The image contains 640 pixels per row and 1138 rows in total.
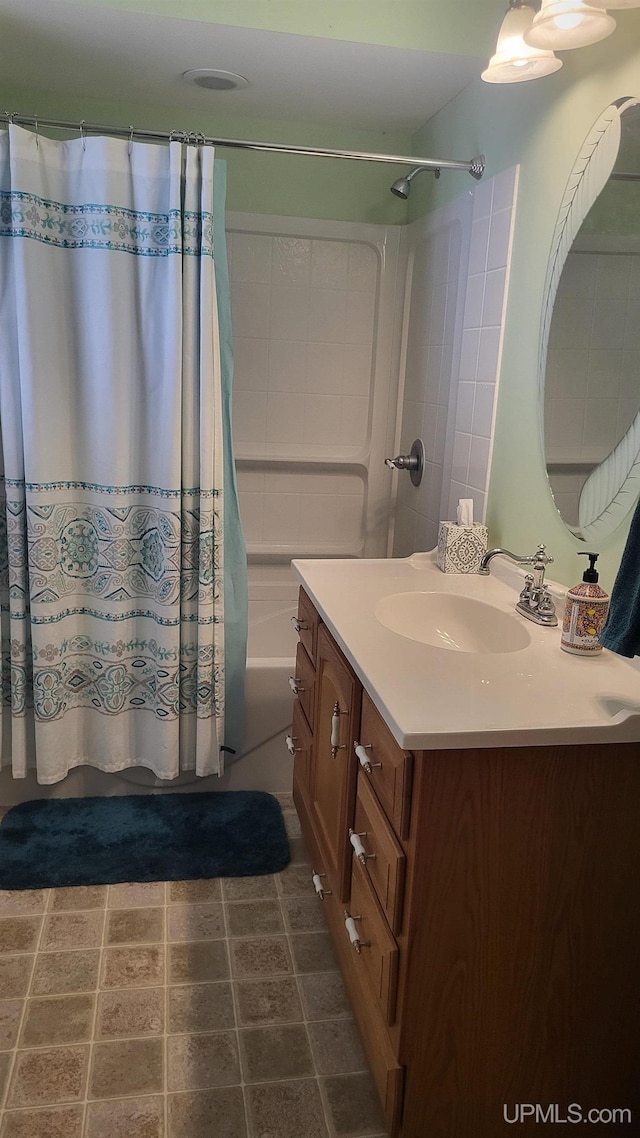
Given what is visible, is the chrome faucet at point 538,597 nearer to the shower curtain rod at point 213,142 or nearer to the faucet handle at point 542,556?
the faucet handle at point 542,556

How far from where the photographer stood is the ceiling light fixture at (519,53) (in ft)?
5.72

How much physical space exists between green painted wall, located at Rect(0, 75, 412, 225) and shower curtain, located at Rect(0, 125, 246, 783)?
78 cm

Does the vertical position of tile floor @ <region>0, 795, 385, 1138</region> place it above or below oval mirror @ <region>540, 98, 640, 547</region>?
below

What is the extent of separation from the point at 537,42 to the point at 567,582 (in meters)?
1.07

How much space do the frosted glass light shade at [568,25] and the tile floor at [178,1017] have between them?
1976 millimetres

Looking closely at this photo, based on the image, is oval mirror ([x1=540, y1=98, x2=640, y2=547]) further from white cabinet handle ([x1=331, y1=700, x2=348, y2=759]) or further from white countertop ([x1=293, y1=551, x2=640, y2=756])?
white cabinet handle ([x1=331, y1=700, x2=348, y2=759])

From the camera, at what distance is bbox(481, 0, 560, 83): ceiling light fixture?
1.74 m

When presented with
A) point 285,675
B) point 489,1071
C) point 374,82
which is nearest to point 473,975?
point 489,1071

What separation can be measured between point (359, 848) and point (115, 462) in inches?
50.0

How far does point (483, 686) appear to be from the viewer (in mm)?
1440

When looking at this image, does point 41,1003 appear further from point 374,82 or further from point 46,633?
point 374,82

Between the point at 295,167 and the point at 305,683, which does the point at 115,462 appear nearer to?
the point at 305,683

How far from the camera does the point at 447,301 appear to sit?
2.74 meters

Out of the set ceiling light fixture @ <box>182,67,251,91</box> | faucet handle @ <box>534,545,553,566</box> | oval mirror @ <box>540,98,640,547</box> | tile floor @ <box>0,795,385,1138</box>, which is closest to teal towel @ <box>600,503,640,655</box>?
oval mirror @ <box>540,98,640,547</box>
